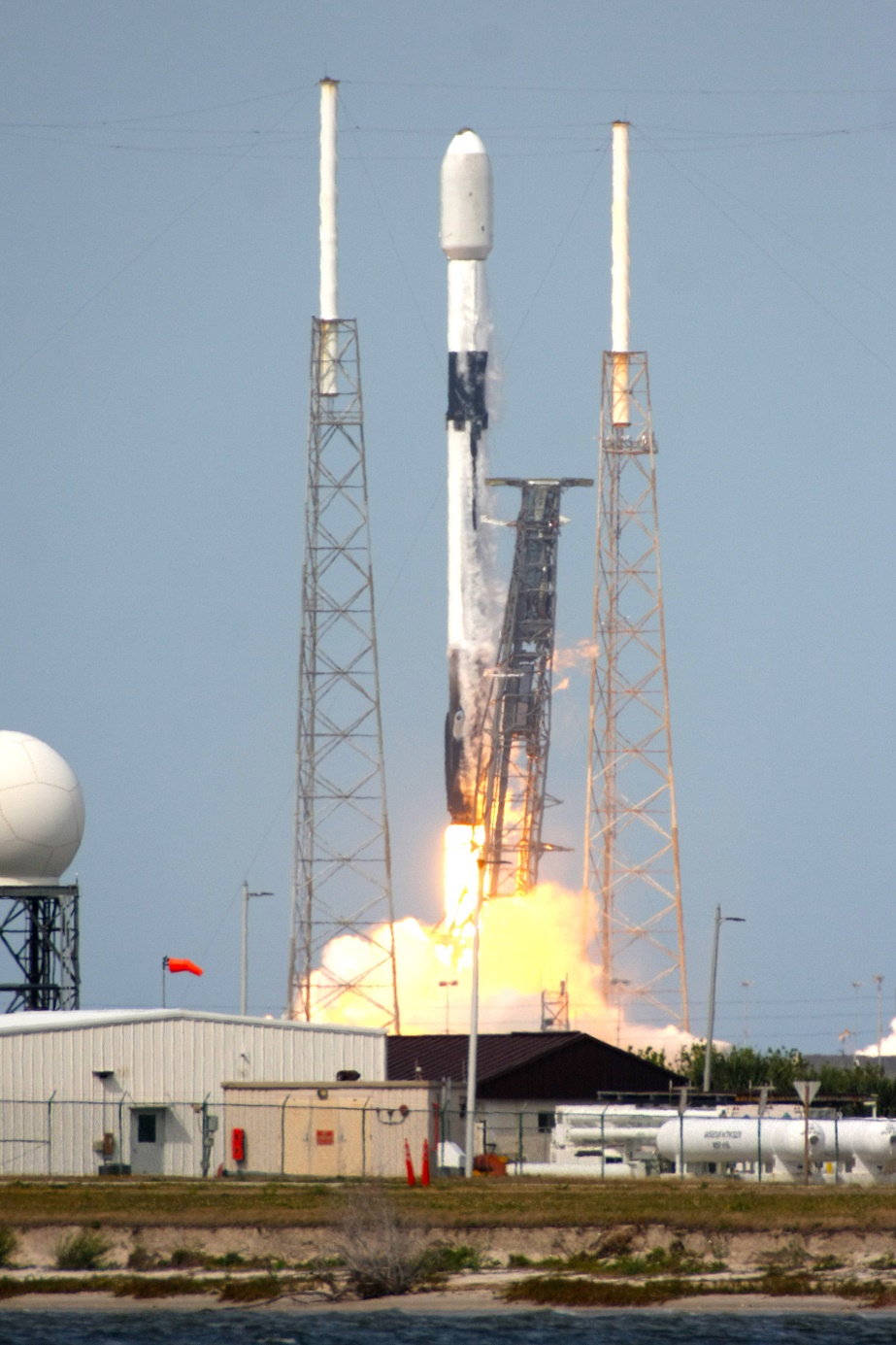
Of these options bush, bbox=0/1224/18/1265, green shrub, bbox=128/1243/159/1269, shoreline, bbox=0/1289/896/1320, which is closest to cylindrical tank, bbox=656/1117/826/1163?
shoreline, bbox=0/1289/896/1320

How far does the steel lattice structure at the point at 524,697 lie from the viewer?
76875mm

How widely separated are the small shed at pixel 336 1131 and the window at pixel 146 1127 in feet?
6.10

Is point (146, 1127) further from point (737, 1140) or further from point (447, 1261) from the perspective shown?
point (447, 1261)

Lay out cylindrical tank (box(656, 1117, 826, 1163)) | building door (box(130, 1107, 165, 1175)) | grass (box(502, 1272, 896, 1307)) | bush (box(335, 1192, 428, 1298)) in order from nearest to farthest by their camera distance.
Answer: grass (box(502, 1272, 896, 1307)), bush (box(335, 1192, 428, 1298)), cylindrical tank (box(656, 1117, 826, 1163)), building door (box(130, 1107, 165, 1175))

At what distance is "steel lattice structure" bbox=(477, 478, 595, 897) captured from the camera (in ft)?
252

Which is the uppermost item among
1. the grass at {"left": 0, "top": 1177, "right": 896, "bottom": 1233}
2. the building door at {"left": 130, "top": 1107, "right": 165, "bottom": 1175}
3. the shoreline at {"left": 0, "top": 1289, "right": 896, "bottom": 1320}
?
the building door at {"left": 130, "top": 1107, "right": 165, "bottom": 1175}

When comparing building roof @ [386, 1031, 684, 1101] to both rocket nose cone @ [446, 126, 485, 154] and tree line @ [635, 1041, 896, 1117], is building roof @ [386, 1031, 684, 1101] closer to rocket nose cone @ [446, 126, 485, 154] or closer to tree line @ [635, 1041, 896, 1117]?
tree line @ [635, 1041, 896, 1117]

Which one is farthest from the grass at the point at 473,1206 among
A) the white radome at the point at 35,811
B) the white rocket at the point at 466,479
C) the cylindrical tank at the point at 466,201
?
the cylindrical tank at the point at 466,201

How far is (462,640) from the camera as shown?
8381 centimetres

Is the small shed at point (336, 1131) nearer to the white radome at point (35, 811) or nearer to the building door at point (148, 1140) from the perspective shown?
the building door at point (148, 1140)

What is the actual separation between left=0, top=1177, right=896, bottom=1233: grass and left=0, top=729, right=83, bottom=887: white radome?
63.5 feet

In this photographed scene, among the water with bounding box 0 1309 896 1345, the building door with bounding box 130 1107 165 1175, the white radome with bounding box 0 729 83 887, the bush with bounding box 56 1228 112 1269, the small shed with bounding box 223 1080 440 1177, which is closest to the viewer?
the water with bounding box 0 1309 896 1345

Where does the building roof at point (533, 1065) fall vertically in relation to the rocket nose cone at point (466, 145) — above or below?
below

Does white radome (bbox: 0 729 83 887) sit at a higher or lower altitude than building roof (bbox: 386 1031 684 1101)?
higher
